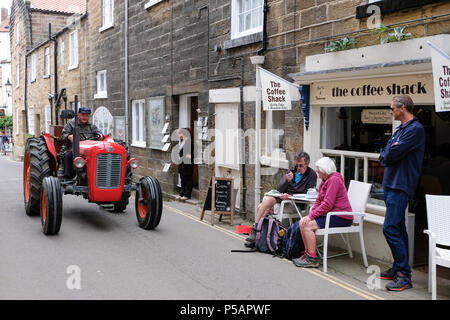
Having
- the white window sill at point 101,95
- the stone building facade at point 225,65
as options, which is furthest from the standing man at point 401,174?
the white window sill at point 101,95

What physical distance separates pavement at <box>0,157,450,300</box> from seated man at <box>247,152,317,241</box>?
69cm

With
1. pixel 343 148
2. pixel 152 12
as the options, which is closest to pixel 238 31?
pixel 343 148

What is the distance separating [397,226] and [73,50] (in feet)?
60.8

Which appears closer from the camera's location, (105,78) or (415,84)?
(415,84)

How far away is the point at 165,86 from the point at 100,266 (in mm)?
7775

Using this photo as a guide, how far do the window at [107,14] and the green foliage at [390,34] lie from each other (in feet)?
39.3

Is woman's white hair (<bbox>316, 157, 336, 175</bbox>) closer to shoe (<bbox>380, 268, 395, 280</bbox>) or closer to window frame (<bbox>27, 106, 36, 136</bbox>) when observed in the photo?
shoe (<bbox>380, 268, 395, 280</bbox>)

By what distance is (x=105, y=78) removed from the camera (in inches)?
709

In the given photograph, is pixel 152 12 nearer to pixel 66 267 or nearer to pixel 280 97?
pixel 280 97

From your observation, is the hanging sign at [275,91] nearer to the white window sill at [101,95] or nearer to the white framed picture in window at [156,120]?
the white framed picture in window at [156,120]

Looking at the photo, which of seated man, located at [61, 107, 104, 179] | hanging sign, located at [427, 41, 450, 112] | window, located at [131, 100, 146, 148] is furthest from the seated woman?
window, located at [131, 100, 146, 148]

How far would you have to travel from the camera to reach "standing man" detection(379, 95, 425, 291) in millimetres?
5523

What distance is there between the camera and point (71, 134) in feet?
29.8

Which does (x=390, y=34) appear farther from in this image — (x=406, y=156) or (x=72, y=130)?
(x=72, y=130)
